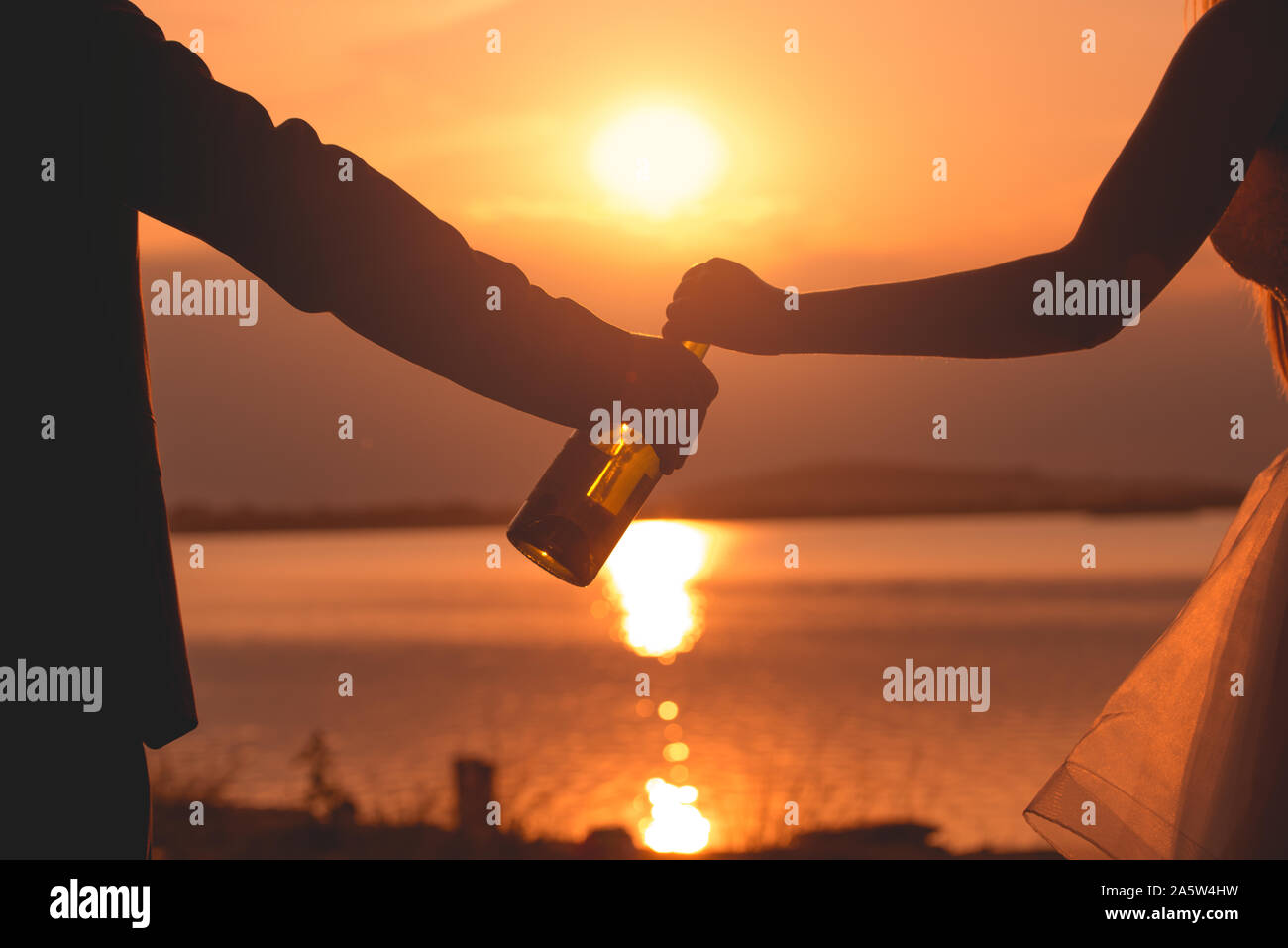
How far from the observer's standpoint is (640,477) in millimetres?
2602

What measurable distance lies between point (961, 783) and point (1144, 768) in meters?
21.3

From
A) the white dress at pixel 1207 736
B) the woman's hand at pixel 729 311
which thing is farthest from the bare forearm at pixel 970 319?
the white dress at pixel 1207 736

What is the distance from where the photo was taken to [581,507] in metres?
2.46

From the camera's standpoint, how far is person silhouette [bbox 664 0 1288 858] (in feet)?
7.34

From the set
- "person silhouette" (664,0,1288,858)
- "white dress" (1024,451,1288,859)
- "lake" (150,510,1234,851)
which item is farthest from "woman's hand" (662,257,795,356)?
"lake" (150,510,1234,851)

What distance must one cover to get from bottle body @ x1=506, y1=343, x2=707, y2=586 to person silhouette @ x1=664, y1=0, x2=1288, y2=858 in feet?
1.34

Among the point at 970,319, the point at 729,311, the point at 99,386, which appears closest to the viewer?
the point at 99,386

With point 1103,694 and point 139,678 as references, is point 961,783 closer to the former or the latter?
point 1103,694

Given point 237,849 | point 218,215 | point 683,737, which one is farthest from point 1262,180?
point 683,737

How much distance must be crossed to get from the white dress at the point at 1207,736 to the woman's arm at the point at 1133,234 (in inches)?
25.2

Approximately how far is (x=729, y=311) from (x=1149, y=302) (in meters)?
0.86

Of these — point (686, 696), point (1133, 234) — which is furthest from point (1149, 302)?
point (686, 696)

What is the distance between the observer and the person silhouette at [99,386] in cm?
172

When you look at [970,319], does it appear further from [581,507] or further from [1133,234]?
[581,507]
